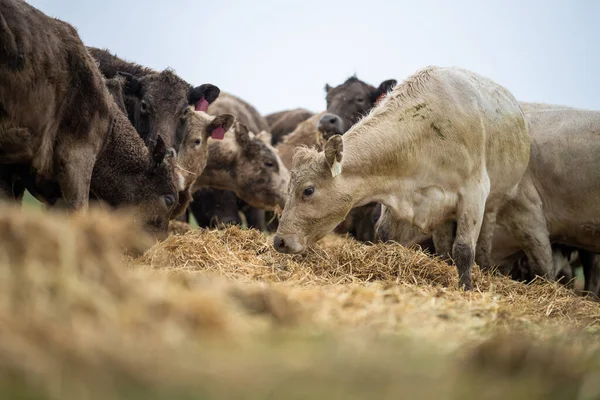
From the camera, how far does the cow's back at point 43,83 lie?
4.73m

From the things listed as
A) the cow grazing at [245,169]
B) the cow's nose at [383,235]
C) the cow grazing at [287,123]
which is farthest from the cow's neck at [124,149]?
the cow grazing at [287,123]

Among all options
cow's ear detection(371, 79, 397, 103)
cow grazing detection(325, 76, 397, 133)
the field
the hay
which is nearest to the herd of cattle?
the hay

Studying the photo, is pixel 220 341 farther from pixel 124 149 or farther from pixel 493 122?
pixel 493 122

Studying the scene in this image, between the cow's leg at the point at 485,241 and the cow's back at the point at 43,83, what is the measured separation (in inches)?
165

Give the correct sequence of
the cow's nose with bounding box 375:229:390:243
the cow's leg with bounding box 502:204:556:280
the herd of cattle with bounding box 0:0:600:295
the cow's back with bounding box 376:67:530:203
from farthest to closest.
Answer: the cow's leg with bounding box 502:204:556:280 → the cow's nose with bounding box 375:229:390:243 → the cow's back with bounding box 376:67:530:203 → the herd of cattle with bounding box 0:0:600:295

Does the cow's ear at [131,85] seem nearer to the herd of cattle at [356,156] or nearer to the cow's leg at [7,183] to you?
the herd of cattle at [356,156]

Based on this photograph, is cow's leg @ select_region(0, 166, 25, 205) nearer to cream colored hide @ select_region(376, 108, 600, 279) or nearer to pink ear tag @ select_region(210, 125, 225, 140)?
pink ear tag @ select_region(210, 125, 225, 140)

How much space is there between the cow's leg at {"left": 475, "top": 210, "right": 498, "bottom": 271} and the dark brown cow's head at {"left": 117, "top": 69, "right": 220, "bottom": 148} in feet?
11.8

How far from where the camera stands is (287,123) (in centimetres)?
1597

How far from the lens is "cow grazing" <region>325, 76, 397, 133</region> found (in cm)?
1105

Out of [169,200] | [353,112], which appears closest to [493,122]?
[169,200]

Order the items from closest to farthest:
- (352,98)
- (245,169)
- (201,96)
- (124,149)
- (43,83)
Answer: (43,83) < (124,149) < (201,96) < (245,169) < (352,98)

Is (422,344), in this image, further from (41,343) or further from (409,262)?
(409,262)

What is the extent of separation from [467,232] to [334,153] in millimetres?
1452
